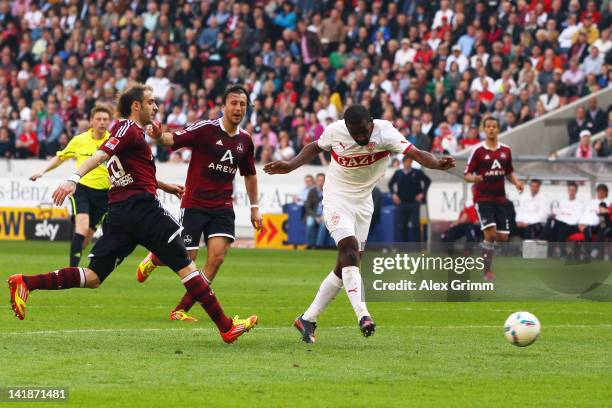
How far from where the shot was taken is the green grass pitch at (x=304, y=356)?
828 cm

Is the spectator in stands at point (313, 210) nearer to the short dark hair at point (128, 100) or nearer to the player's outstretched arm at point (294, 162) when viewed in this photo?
the player's outstretched arm at point (294, 162)

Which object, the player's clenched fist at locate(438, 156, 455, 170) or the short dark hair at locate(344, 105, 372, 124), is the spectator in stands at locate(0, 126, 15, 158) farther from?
the player's clenched fist at locate(438, 156, 455, 170)

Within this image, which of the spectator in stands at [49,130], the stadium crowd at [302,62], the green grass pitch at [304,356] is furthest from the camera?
the spectator in stands at [49,130]

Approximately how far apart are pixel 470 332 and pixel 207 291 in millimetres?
2848

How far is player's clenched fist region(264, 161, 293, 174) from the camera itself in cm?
1131

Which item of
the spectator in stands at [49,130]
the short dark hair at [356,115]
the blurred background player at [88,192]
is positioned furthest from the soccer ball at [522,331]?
the spectator in stands at [49,130]

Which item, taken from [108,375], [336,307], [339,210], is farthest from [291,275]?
[108,375]

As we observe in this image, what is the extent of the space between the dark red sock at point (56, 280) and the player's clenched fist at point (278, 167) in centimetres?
188

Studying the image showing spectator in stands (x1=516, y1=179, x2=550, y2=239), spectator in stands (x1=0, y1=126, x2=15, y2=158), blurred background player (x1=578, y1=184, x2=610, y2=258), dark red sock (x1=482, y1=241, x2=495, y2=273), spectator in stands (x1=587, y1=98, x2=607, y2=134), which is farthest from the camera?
spectator in stands (x1=0, y1=126, x2=15, y2=158)

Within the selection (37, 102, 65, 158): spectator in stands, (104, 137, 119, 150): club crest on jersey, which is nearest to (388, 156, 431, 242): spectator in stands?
(37, 102, 65, 158): spectator in stands

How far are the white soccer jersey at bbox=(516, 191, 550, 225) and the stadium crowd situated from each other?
1.88 meters

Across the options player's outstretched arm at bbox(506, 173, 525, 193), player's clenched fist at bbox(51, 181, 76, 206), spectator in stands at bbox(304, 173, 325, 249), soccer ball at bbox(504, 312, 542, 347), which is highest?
player's clenched fist at bbox(51, 181, 76, 206)

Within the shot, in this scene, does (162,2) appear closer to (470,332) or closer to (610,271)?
(610,271)

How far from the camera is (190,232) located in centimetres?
1304
